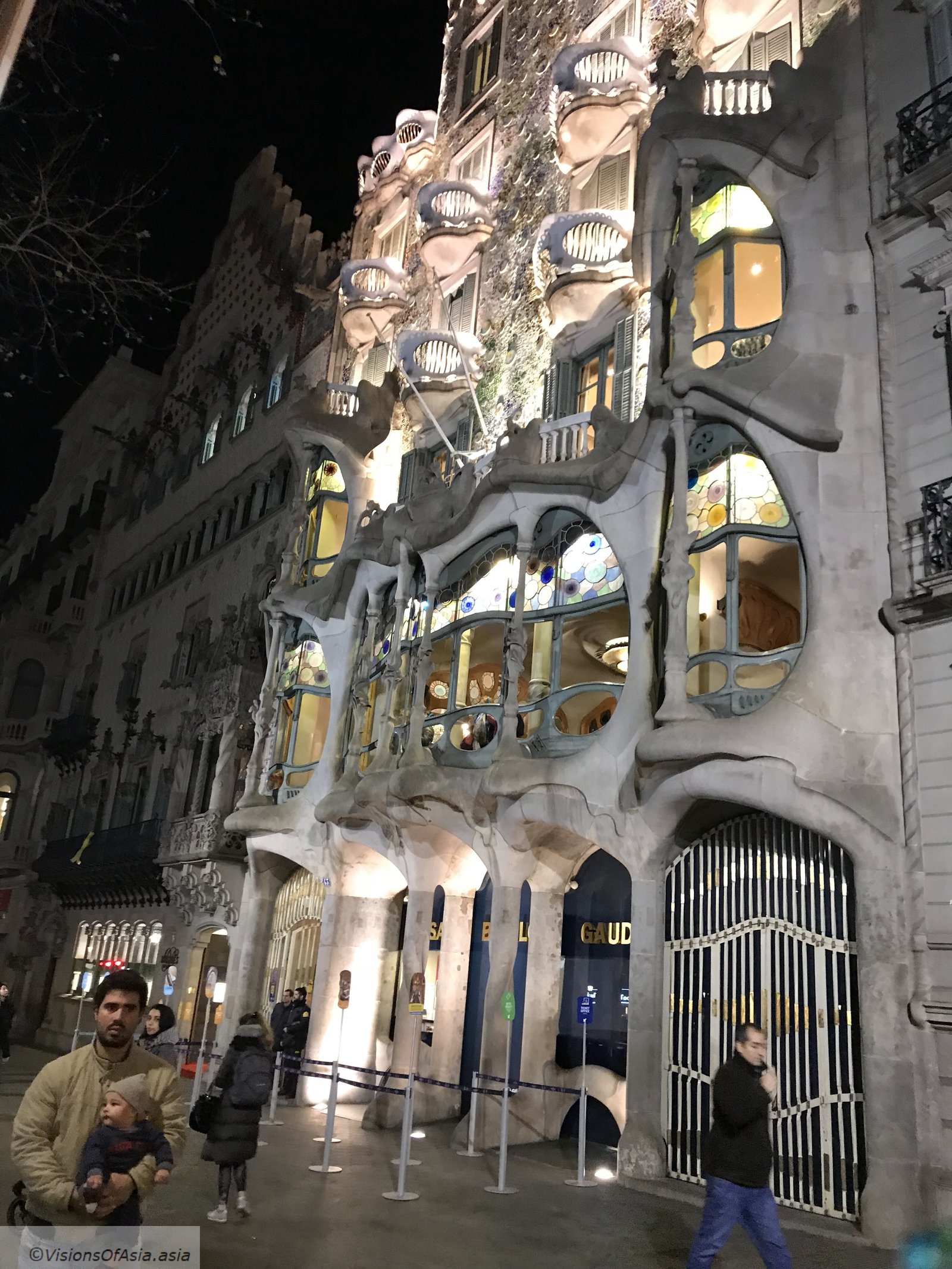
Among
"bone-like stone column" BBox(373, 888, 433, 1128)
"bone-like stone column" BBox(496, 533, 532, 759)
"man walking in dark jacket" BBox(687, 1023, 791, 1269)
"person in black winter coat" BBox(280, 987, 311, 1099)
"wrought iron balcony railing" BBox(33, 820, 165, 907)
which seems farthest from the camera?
"wrought iron balcony railing" BBox(33, 820, 165, 907)

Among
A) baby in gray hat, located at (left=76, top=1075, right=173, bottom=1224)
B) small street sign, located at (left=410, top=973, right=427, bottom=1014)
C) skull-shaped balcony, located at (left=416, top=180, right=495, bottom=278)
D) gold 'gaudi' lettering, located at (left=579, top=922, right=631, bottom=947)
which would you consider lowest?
baby in gray hat, located at (left=76, top=1075, right=173, bottom=1224)

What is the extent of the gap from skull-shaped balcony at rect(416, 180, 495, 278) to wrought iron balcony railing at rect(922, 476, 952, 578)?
1351 centimetres

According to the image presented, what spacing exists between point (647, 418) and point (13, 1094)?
15.0 metres

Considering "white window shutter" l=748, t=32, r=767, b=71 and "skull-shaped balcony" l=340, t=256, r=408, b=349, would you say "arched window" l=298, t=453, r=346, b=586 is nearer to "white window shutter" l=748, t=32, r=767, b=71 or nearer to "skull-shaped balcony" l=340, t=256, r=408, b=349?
"skull-shaped balcony" l=340, t=256, r=408, b=349

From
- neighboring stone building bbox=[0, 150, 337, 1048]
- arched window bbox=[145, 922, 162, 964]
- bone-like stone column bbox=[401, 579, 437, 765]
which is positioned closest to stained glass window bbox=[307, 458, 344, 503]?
neighboring stone building bbox=[0, 150, 337, 1048]

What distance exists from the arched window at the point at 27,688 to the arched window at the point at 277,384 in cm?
1747

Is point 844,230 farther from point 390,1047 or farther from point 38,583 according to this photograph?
point 38,583

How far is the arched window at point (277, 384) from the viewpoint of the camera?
2894cm

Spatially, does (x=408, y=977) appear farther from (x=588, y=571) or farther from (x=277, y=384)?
(x=277, y=384)

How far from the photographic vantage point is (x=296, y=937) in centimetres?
2058

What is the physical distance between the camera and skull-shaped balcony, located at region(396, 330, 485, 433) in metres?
20.3

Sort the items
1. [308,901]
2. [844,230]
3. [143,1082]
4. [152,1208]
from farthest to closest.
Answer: [308,901]
[844,230]
[152,1208]
[143,1082]

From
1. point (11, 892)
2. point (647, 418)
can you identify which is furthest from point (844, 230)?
point (11, 892)

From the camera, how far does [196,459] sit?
1331 inches
